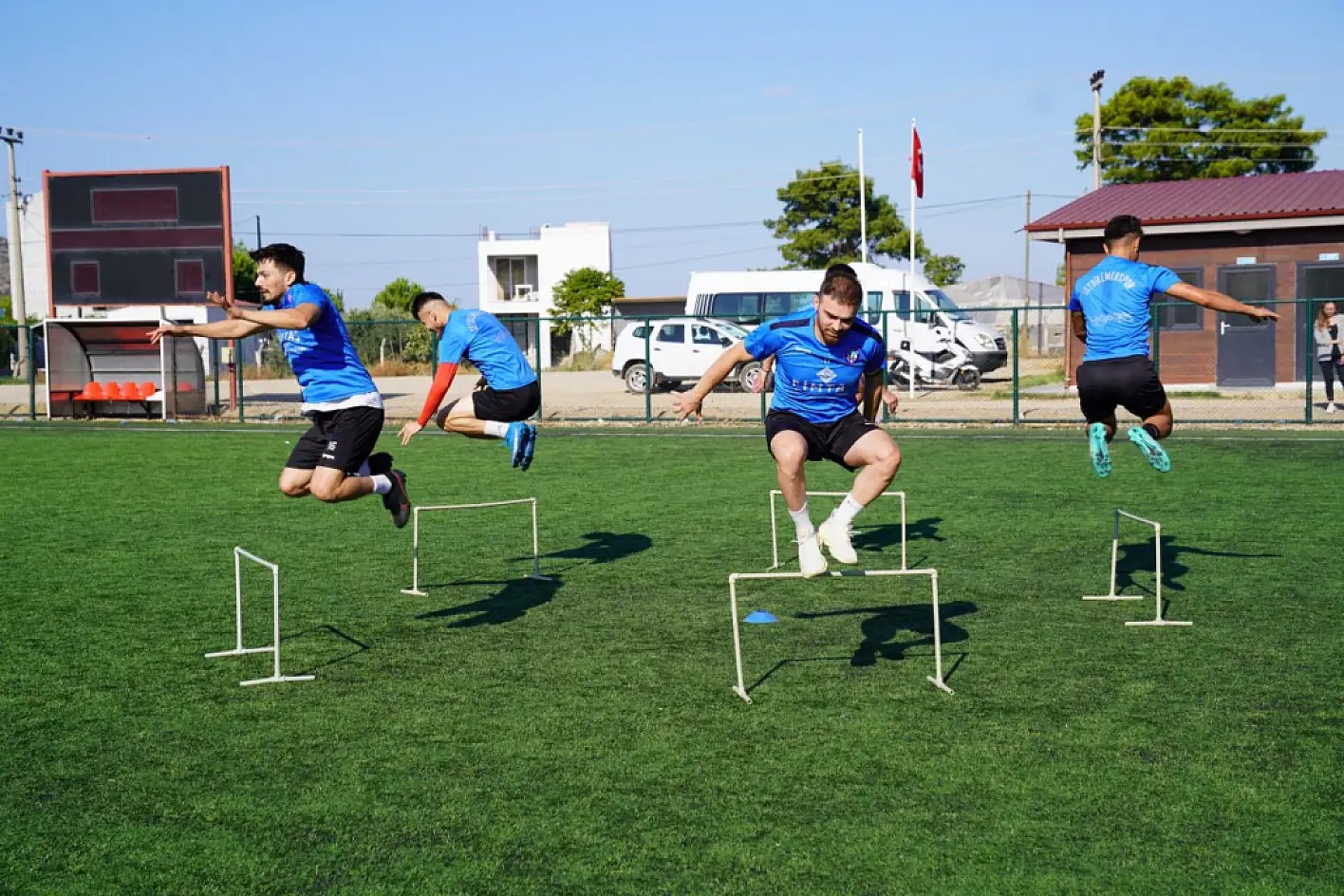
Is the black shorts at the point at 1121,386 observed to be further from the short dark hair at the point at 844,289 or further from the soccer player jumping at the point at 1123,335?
the short dark hair at the point at 844,289

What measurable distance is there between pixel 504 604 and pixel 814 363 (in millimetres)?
2659

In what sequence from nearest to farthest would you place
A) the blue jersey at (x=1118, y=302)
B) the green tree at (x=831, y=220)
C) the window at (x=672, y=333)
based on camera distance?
the blue jersey at (x=1118, y=302), the window at (x=672, y=333), the green tree at (x=831, y=220)

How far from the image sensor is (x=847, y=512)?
22.6 ft

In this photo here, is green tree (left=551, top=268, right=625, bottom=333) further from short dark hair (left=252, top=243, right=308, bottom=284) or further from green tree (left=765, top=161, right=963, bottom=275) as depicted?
short dark hair (left=252, top=243, right=308, bottom=284)

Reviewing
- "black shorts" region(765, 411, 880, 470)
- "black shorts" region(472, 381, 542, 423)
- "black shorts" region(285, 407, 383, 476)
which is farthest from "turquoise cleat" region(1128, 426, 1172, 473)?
"black shorts" region(285, 407, 383, 476)

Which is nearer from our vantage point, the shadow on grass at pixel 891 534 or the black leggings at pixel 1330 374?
the shadow on grass at pixel 891 534

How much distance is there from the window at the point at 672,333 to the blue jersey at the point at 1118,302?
19.2 metres

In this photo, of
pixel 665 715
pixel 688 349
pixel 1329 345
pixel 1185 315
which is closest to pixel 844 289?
pixel 665 715

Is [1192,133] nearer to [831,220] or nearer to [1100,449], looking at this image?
[831,220]

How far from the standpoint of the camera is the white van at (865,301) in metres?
30.0

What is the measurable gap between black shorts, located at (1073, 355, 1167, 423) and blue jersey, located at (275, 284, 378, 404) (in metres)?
4.67

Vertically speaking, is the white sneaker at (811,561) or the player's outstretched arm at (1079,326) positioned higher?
the player's outstretched arm at (1079,326)

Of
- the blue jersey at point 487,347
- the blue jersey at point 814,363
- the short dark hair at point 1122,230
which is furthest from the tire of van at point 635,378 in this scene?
the blue jersey at point 814,363

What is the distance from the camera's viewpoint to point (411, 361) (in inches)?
1820
